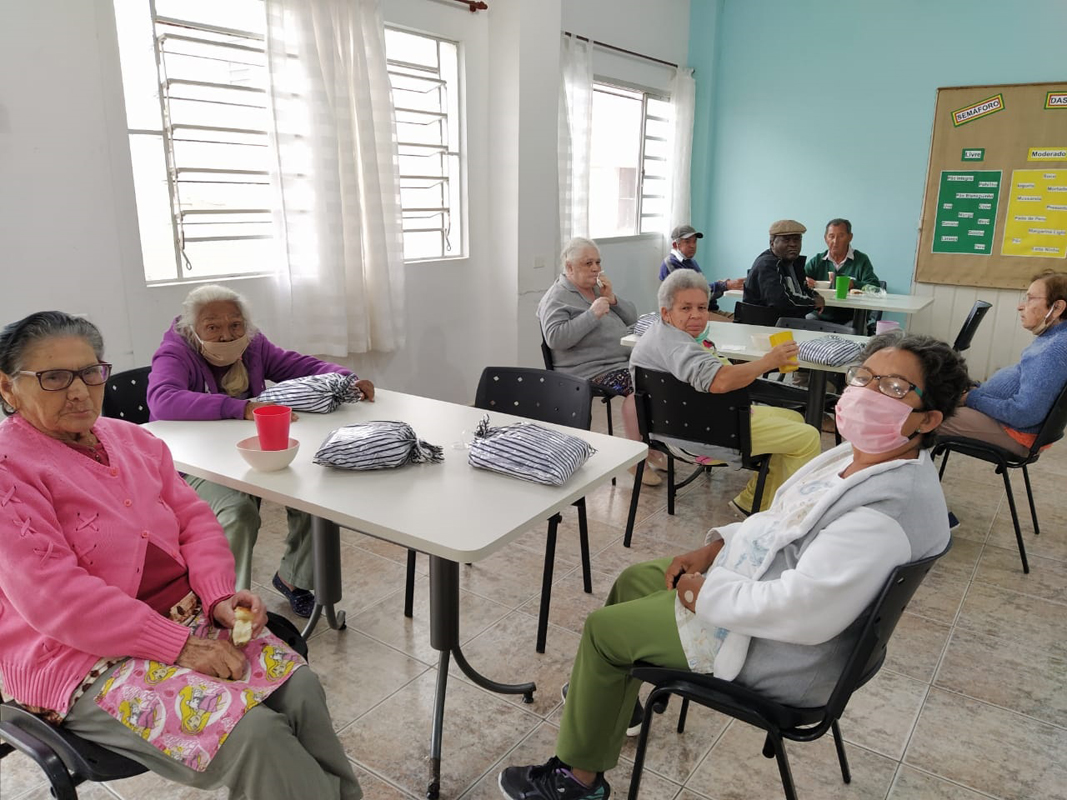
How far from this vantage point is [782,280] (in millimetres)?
4605

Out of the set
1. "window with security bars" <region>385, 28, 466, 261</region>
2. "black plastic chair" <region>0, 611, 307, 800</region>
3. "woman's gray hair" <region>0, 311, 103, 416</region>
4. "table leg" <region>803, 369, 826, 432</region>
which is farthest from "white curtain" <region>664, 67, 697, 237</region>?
"black plastic chair" <region>0, 611, 307, 800</region>

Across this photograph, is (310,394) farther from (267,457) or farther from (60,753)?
(60,753)

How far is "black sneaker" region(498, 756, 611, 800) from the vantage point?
163 centimetres

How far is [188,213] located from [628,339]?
208 centimetres

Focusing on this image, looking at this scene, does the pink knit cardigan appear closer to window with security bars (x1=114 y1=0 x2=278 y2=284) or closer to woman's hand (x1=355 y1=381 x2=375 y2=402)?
woman's hand (x1=355 y1=381 x2=375 y2=402)

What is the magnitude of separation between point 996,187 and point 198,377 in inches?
229

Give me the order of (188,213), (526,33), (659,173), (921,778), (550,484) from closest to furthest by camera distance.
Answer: (550,484) → (921,778) → (188,213) → (526,33) → (659,173)

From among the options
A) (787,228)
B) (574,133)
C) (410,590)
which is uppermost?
(574,133)

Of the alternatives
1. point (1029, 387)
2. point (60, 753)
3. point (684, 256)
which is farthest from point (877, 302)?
point (60, 753)

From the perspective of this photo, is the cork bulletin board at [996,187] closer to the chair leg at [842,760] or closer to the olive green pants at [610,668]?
the chair leg at [842,760]

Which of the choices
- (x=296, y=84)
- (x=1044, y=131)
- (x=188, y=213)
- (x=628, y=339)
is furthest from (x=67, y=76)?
(x=1044, y=131)

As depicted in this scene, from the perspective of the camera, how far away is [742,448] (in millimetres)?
2805

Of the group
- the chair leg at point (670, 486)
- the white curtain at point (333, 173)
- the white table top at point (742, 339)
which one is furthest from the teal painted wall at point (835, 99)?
the chair leg at point (670, 486)

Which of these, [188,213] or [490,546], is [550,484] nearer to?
[490,546]
